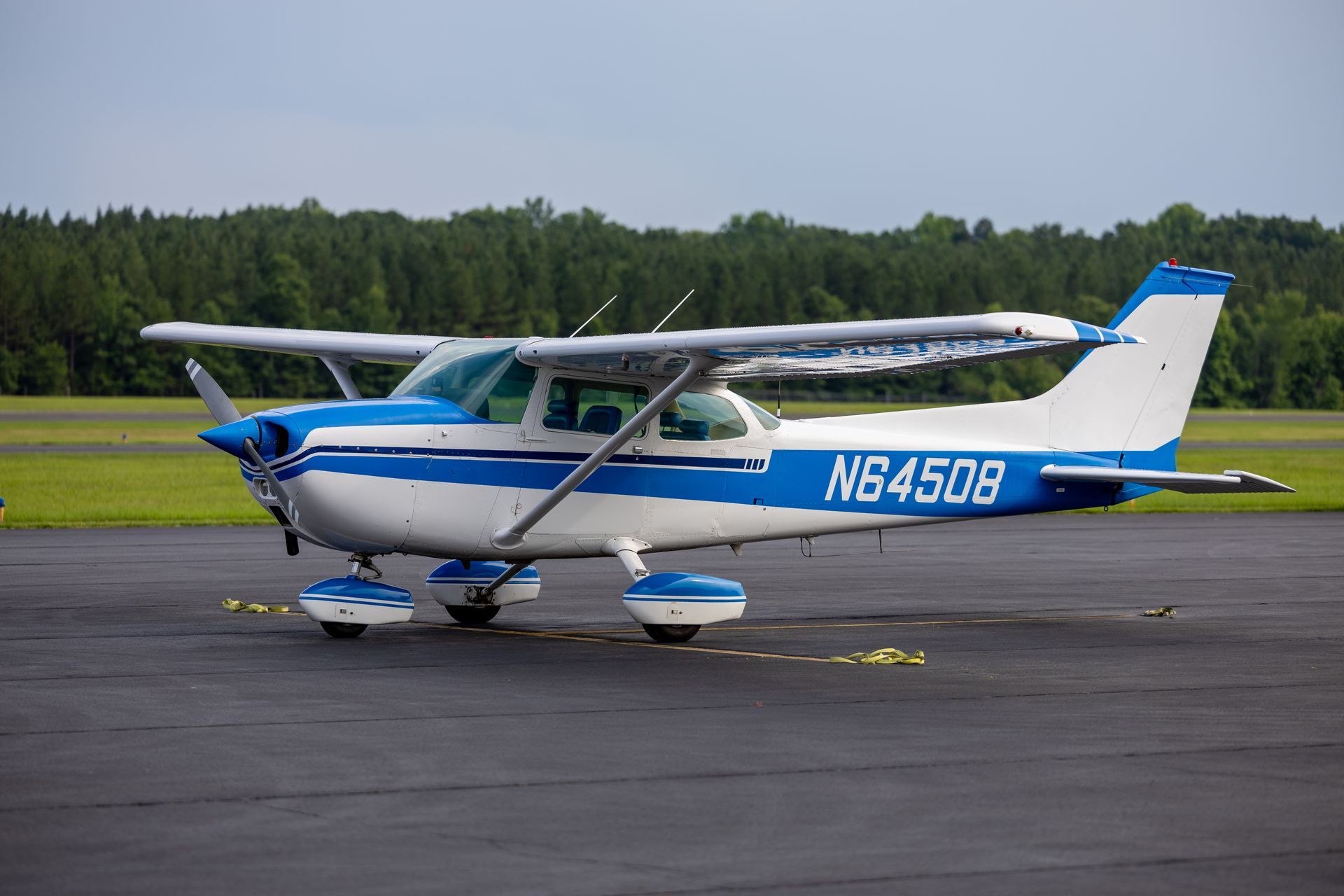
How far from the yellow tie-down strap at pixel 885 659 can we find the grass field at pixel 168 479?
1454cm

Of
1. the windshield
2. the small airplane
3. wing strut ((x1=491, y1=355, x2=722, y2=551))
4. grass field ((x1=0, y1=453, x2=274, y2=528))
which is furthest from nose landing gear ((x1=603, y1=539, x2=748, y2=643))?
grass field ((x1=0, y1=453, x2=274, y2=528))

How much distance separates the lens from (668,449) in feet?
40.2

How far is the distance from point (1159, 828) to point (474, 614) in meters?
7.50

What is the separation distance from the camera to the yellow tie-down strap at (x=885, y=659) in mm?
10758

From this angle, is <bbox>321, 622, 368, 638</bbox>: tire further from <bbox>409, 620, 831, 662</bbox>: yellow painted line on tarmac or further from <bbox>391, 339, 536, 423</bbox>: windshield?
<bbox>391, 339, 536, 423</bbox>: windshield

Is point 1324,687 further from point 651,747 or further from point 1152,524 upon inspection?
point 1152,524

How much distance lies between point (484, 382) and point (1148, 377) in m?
6.19

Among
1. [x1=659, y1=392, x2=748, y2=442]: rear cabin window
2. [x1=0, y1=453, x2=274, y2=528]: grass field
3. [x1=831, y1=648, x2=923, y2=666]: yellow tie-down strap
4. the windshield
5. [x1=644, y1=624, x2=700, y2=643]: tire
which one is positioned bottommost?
[x1=0, y1=453, x2=274, y2=528]: grass field

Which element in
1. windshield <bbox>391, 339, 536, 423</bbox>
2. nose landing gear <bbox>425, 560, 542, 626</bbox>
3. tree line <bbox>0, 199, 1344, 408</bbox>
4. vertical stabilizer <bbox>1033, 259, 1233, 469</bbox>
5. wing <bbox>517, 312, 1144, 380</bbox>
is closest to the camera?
wing <bbox>517, 312, 1144, 380</bbox>

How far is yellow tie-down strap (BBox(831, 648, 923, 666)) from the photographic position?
10758 millimetres

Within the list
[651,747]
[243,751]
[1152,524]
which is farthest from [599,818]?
[1152,524]

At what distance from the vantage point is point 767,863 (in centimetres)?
571

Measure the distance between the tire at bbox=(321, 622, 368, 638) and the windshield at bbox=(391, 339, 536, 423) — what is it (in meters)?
1.79

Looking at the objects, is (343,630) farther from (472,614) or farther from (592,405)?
(592,405)
